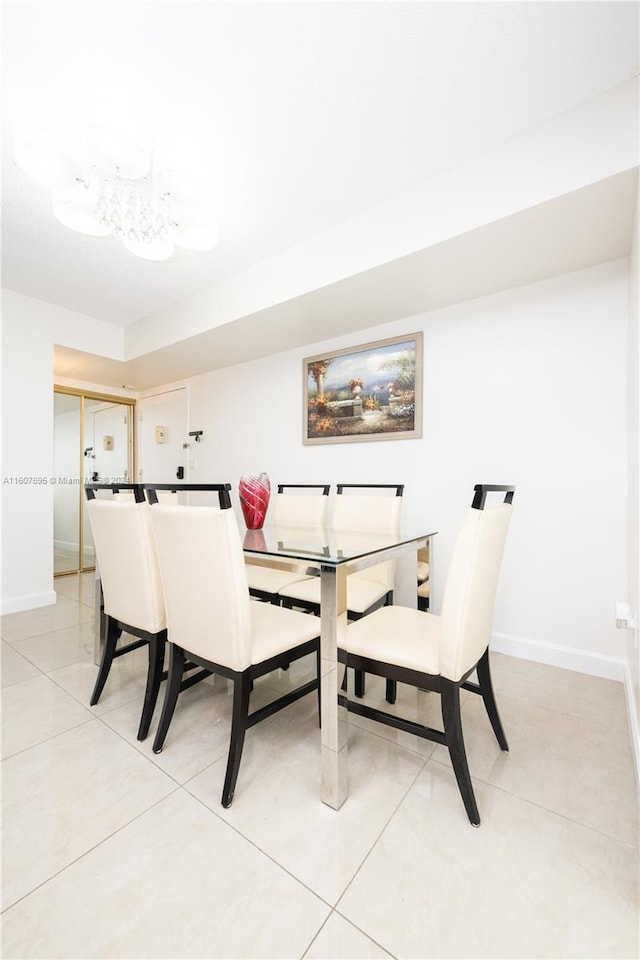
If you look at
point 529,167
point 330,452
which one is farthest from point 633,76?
point 330,452

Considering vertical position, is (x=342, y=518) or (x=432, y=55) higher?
(x=432, y=55)

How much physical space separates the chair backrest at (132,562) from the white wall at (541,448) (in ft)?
5.96

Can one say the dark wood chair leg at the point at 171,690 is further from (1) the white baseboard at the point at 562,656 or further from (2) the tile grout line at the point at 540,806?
(1) the white baseboard at the point at 562,656

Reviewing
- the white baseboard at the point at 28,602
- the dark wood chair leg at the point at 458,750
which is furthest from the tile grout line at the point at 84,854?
the white baseboard at the point at 28,602

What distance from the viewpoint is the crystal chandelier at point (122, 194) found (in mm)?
1715

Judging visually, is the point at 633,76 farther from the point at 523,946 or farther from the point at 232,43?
the point at 523,946

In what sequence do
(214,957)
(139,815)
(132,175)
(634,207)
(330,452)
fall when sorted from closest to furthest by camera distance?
(214,957)
(139,815)
(634,207)
(132,175)
(330,452)

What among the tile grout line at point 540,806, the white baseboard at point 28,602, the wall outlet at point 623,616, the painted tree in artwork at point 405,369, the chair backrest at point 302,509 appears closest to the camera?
the tile grout line at point 540,806

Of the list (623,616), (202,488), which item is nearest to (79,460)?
(202,488)

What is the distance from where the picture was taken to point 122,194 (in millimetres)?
1923

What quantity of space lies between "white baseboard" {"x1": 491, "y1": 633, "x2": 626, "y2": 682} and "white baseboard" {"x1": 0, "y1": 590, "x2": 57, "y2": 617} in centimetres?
359

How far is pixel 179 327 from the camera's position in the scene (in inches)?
135

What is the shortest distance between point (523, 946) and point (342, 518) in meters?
1.82

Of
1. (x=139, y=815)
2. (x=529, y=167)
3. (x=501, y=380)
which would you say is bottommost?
(x=139, y=815)
